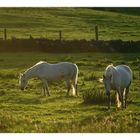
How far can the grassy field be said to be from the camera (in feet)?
57.8

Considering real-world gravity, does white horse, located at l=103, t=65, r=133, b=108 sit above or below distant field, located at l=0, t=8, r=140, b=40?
below

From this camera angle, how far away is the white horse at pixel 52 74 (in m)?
18.5

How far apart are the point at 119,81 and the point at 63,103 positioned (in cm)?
90

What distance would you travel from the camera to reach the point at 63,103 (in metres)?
18.1

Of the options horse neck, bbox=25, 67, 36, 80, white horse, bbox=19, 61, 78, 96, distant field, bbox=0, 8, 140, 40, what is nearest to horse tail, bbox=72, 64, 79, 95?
white horse, bbox=19, 61, 78, 96

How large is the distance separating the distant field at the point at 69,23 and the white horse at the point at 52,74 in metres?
0.50

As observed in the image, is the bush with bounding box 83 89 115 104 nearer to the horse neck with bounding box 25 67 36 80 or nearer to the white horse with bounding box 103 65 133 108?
the white horse with bounding box 103 65 133 108

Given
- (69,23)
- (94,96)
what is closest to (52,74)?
(69,23)

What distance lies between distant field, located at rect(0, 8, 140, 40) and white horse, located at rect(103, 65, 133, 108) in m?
0.47

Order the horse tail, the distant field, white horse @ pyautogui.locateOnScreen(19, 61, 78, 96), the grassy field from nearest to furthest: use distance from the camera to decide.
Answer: the grassy field < the distant field < the horse tail < white horse @ pyautogui.locateOnScreen(19, 61, 78, 96)

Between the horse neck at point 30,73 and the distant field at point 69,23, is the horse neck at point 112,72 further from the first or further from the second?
the horse neck at point 30,73

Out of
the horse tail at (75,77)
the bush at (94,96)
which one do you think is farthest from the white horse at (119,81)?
the horse tail at (75,77)
